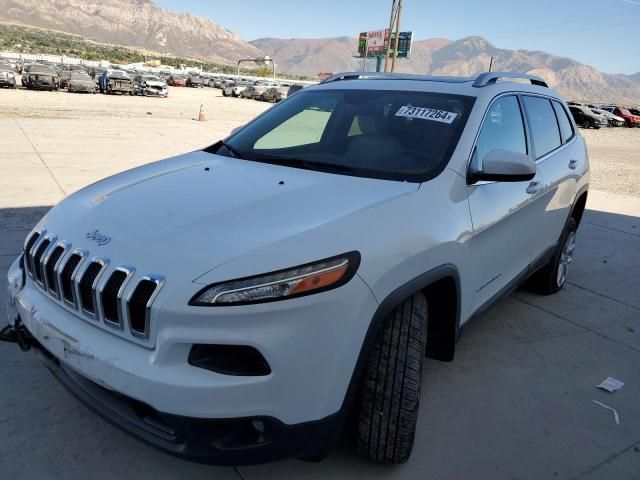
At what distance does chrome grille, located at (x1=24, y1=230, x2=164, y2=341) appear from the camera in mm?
1740

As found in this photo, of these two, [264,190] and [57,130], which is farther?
[57,130]

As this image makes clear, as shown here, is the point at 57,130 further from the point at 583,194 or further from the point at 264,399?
the point at 264,399

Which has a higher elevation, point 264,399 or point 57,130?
point 264,399

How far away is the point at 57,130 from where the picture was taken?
12672mm

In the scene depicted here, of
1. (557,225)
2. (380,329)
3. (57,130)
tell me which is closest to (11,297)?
(380,329)

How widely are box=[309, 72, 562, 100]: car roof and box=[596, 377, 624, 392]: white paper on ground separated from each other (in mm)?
1846

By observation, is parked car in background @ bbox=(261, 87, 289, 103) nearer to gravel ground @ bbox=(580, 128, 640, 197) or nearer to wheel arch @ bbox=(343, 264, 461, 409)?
gravel ground @ bbox=(580, 128, 640, 197)

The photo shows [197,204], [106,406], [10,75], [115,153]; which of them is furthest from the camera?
[10,75]

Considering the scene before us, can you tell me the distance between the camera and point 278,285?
5.65ft

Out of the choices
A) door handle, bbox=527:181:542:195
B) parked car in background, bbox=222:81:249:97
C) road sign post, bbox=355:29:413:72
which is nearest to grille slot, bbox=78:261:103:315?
door handle, bbox=527:181:542:195

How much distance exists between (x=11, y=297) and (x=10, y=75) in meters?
32.1

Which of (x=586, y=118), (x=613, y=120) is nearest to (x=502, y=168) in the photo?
(x=586, y=118)

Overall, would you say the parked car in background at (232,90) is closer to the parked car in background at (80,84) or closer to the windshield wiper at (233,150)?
the parked car in background at (80,84)

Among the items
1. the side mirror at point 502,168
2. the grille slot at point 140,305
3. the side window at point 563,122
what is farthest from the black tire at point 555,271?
the grille slot at point 140,305
